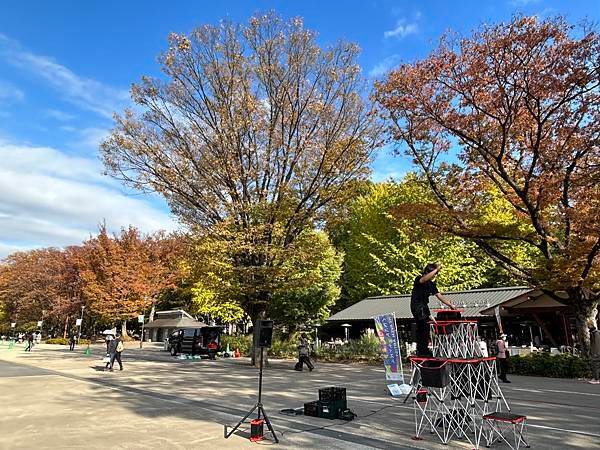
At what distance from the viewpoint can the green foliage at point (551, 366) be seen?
1664cm

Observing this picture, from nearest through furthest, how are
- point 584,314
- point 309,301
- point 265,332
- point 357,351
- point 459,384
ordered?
point 459,384, point 265,332, point 584,314, point 357,351, point 309,301

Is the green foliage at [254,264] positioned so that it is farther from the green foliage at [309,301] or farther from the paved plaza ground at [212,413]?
the green foliage at [309,301]

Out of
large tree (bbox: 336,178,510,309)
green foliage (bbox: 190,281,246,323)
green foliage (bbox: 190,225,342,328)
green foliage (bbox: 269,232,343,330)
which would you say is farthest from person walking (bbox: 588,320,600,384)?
green foliage (bbox: 190,281,246,323)

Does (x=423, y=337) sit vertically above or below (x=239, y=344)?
above

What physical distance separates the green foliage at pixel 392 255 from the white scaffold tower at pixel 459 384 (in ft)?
74.0

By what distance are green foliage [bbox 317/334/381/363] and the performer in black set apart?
17153mm

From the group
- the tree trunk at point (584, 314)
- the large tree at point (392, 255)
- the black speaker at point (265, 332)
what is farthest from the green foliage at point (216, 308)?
the black speaker at point (265, 332)

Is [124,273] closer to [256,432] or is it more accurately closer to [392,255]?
[392,255]

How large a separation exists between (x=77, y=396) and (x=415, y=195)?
28.1 meters

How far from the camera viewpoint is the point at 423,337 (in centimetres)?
778

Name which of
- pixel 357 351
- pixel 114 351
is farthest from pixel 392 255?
pixel 114 351

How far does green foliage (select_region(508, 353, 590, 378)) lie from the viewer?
16.6 meters

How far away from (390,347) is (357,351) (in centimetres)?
1170

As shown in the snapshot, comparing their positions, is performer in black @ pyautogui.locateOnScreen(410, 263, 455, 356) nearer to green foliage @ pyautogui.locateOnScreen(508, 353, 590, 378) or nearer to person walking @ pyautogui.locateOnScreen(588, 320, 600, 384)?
person walking @ pyautogui.locateOnScreen(588, 320, 600, 384)
